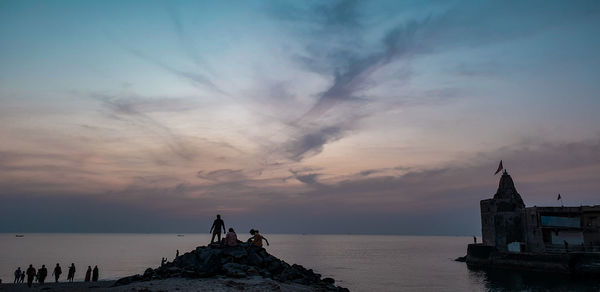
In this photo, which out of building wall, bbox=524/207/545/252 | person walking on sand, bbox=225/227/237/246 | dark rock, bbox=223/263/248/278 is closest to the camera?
dark rock, bbox=223/263/248/278

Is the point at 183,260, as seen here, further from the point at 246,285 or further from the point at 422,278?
the point at 422,278

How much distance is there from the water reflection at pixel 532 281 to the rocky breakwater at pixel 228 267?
32.5 m

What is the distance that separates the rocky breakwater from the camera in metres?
27.4

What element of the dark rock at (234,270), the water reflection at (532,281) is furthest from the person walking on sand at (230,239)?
the water reflection at (532,281)

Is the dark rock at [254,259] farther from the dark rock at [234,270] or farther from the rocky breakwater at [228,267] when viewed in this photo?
the dark rock at [234,270]

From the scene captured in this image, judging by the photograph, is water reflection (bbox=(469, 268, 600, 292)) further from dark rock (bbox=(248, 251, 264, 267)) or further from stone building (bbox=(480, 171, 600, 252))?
dark rock (bbox=(248, 251, 264, 267))

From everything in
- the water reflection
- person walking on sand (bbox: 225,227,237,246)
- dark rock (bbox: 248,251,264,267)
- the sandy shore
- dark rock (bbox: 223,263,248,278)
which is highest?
person walking on sand (bbox: 225,227,237,246)

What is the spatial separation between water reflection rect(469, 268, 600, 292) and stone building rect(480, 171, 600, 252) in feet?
19.3

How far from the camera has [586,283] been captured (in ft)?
173

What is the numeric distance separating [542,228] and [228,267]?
58901 millimetres

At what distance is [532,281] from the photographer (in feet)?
185

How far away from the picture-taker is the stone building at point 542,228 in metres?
65.4

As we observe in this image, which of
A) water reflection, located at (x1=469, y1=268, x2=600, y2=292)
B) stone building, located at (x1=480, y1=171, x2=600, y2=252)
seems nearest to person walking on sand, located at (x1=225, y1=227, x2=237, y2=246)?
water reflection, located at (x1=469, y1=268, x2=600, y2=292)

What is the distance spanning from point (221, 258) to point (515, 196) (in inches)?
2814
